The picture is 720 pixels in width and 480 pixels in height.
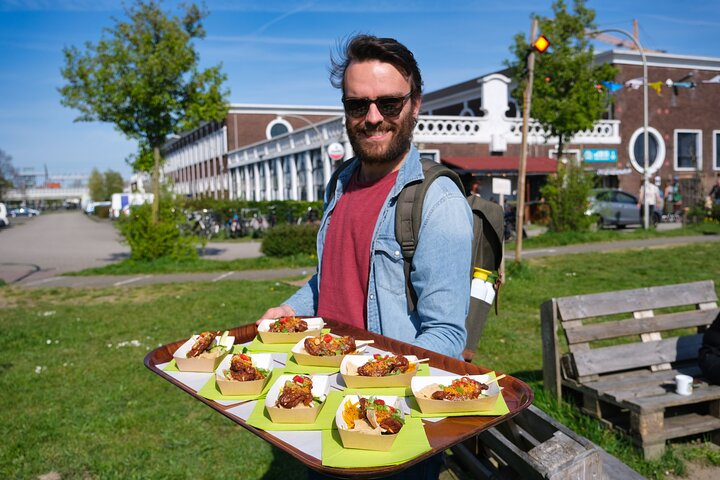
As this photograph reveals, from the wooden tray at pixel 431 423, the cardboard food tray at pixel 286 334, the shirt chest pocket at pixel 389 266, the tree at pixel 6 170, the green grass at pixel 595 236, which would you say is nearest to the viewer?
the wooden tray at pixel 431 423

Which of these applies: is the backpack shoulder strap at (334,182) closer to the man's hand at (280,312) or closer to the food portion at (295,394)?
the man's hand at (280,312)

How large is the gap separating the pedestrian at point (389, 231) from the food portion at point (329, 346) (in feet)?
0.64

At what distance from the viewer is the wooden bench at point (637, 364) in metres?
4.12

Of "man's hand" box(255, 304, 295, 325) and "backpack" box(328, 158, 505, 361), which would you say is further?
"man's hand" box(255, 304, 295, 325)

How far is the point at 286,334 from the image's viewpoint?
2.45m

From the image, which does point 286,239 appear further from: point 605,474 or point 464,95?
point 464,95

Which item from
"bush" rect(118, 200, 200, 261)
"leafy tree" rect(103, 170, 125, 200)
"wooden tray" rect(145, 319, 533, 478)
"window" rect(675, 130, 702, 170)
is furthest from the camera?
"leafy tree" rect(103, 170, 125, 200)

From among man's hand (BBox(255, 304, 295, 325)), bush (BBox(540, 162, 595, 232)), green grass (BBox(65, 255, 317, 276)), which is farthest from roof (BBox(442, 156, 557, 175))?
man's hand (BBox(255, 304, 295, 325))

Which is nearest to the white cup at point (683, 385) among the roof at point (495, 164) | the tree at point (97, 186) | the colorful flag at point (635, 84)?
the roof at point (495, 164)

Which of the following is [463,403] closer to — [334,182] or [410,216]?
[410,216]

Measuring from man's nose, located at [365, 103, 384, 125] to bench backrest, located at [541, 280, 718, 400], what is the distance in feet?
9.43

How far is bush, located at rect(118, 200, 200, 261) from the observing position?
16.2 metres

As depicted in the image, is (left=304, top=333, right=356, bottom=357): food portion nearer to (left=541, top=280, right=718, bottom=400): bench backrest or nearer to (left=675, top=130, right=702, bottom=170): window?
(left=541, top=280, right=718, bottom=400): bench backrest

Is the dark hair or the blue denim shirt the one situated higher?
the dark hair
